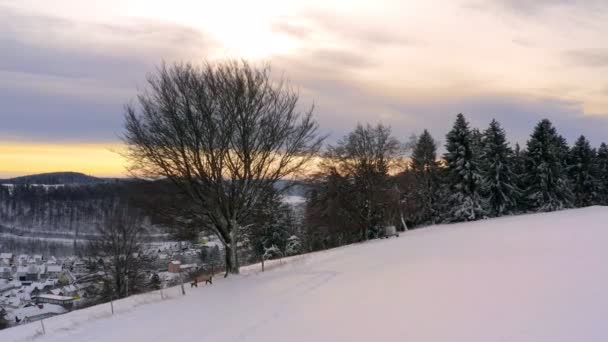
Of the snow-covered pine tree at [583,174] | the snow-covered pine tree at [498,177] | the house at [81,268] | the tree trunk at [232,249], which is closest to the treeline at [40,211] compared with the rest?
the house at [81,268]

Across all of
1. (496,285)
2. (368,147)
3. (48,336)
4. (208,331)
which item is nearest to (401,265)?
(496,285)

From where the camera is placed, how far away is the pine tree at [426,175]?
51250mm

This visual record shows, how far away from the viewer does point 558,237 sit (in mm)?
16500

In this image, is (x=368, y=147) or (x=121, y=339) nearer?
(x=121, y=339)

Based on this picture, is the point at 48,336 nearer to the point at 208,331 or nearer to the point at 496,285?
the point at 208,331

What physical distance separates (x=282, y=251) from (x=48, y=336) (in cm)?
3503

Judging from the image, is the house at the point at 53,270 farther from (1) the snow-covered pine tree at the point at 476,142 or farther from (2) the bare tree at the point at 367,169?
(1) the snow-covered pine tree at the point at 476,142

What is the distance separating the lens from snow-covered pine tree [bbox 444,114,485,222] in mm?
43281

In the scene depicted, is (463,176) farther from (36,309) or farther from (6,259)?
(6,259)

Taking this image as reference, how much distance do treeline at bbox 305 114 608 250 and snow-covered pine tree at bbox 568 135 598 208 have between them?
0.10 m

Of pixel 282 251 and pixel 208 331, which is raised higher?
pixel 208 331

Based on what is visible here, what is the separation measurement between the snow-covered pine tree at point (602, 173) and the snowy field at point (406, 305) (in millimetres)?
41626

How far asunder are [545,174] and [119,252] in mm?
41567

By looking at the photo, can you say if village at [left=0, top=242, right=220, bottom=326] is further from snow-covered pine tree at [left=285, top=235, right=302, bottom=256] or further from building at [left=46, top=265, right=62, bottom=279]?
snow-covered pine tree at [left=285, top=235, right=302, bottom=256]
